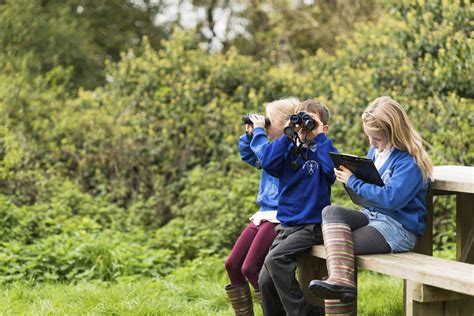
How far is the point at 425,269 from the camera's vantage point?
3303 millimetres

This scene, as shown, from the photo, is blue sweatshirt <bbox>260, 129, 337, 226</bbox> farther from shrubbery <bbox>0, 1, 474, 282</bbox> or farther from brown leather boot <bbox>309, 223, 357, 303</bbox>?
shrubbery <bbox>0, 1, 474, 282</bbox>

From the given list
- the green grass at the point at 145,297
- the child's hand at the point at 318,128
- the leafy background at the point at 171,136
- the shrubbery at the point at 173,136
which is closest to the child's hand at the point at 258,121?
the child's hand at the point at 318,128

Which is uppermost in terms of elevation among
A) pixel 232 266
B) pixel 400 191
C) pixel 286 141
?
pixel 286 141

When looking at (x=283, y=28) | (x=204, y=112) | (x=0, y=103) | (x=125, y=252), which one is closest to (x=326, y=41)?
(x=283, y=28)

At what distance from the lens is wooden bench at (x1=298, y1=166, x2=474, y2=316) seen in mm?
3205

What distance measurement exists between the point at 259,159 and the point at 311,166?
0.98ft

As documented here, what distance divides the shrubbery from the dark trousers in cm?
213

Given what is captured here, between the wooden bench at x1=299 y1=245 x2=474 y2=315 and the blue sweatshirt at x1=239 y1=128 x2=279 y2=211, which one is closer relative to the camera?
the wooden bench at x1=299 y1=245 x2=474 y2=315

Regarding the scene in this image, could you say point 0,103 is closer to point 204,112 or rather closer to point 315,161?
point 204,112

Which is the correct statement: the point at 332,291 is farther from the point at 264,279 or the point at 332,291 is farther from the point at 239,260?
the point at 239,260

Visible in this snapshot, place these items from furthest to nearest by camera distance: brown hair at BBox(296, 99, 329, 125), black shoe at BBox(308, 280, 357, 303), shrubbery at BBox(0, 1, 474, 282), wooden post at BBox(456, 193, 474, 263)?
shrubbery at BBox(0, 1, 474, 282) → wooden post at BBox(456, 193, 474, 263) → brown hair at BBox(296, 99, 329, 125) → black shoe at BBox(308, 280, 357, 303)

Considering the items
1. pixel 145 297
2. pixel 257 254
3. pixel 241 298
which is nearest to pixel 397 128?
pixel 257 254

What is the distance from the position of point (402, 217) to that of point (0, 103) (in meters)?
5.82

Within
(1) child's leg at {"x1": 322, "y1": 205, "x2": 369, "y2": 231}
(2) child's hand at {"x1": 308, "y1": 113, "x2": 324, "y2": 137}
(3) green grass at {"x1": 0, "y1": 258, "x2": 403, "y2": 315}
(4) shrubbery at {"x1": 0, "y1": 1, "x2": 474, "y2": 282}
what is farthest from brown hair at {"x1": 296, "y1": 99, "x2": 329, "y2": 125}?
(4) shrubbery at {"x1": 0, "y1": 1, "x2": 474, "y2": 282}
